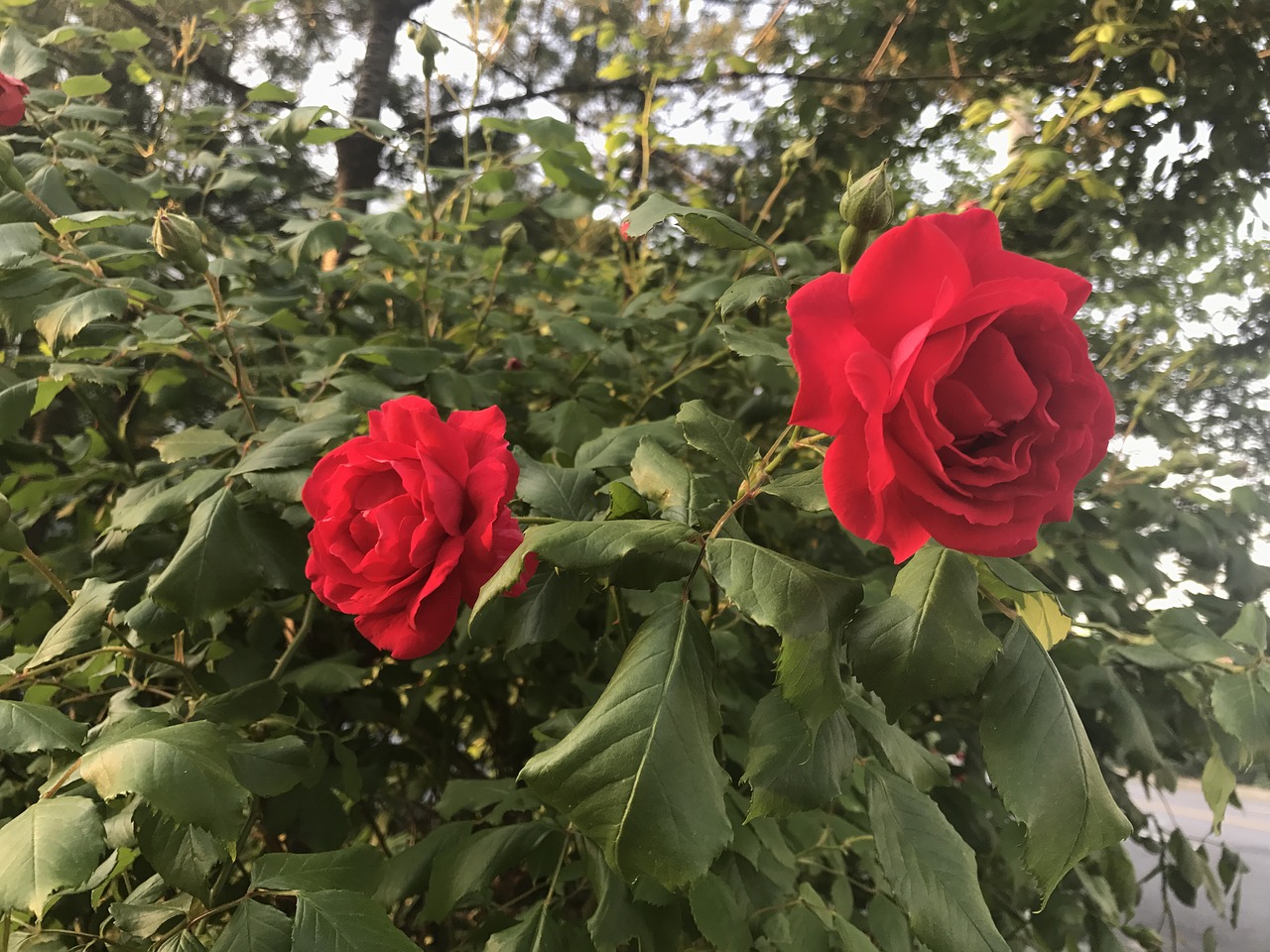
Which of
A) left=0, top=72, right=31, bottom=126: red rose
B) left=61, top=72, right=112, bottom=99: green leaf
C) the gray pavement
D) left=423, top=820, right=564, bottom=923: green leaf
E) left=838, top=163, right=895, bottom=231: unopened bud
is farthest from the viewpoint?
the gray pavement

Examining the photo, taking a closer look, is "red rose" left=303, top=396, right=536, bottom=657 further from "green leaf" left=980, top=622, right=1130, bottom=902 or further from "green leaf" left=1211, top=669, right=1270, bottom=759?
"green leaf" left=1211, top=669, right=1270, bottom=759

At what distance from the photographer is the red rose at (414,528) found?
1.37ft

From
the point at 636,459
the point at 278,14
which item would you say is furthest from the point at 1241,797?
the point at 278,14

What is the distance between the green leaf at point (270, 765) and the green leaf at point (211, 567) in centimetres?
10

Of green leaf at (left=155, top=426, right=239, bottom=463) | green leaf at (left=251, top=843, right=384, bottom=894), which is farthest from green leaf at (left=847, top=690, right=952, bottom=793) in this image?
green leaf at (left=155, top=426, right=239, bottom=463)

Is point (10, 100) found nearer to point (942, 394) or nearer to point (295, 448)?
point (295, 448)

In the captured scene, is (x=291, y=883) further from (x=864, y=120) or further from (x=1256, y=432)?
(x=1256, y=432)

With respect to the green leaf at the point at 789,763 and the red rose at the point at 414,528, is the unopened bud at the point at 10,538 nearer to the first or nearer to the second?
the red rose at the point at 414,528

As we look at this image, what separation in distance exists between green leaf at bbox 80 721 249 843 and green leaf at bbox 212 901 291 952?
0.26 ft

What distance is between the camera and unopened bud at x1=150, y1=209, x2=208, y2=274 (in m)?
0.55

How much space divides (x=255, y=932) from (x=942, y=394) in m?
0.47

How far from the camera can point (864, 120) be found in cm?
129

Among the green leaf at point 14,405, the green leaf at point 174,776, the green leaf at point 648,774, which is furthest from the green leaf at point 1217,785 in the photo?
the green leaf at point 14,405

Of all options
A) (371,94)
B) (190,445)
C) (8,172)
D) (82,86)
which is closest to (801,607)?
(190,445)
